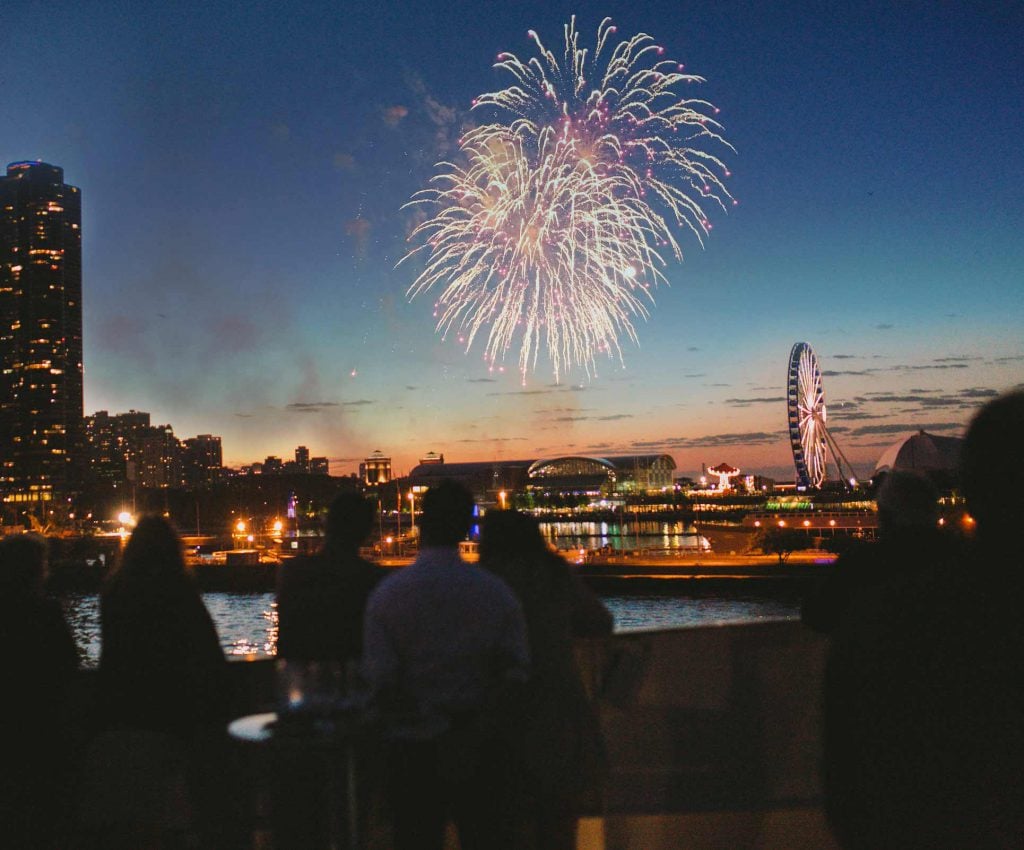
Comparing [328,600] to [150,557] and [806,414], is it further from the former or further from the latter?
[806,414]

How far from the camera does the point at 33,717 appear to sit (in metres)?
3.36

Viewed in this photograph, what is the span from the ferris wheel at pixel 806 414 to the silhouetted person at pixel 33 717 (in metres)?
64.3

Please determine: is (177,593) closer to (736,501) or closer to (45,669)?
(45,669)

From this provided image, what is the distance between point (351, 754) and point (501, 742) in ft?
1.62

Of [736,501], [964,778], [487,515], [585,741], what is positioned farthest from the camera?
[736,501]

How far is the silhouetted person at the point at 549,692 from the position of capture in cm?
324

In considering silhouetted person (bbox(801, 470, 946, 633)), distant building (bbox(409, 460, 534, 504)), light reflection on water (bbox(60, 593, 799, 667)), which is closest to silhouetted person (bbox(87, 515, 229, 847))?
silhouetted person (bbox(801, 470, 946, 633))

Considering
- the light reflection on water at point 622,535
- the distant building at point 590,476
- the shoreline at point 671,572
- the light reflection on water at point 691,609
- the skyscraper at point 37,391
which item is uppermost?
the skyscraper at point 37,391

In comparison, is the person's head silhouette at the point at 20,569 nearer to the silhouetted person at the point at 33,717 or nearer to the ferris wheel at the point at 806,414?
the silhouetted person at the point at 33,717

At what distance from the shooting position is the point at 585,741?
3.32 m

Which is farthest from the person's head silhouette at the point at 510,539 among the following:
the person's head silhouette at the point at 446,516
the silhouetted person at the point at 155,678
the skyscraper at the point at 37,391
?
the skyscraper at the point at 37,391

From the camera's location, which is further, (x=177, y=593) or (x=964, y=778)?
(x=177, y=593)

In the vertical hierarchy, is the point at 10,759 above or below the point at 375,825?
above

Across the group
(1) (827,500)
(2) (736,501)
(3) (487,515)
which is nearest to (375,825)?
(3) (487,515)
